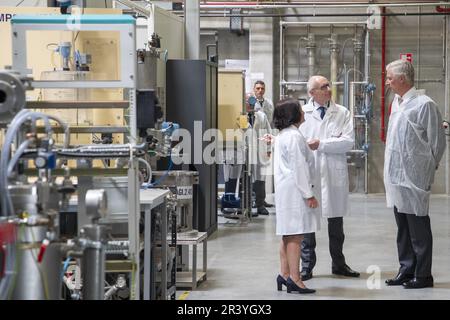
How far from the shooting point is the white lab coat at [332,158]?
515cm

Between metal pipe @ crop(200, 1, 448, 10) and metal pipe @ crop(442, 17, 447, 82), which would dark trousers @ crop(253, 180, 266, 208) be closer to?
metal pipe @ crop(200, 1, 448, 10)

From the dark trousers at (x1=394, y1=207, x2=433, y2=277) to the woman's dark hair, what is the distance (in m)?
1.01

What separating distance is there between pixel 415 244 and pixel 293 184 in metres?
Answer: 0.96

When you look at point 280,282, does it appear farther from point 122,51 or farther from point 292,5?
point 292,5

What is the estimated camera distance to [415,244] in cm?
482

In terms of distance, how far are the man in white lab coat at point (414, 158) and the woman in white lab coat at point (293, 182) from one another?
23.9 inches

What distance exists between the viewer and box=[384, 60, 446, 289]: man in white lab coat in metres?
4.71

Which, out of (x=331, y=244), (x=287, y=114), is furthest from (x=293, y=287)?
(x=287, y=114)

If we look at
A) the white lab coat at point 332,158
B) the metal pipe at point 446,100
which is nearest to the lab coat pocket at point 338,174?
the white lab coat at point 332,158

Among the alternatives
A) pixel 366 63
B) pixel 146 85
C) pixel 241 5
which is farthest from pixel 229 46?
pixel 146 85

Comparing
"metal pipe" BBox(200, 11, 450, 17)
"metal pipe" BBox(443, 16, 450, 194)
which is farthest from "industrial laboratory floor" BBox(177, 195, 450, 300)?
"metal pipe" BBox(200, 11, 450, 17)

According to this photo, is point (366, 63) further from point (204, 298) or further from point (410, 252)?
point (204, 298)

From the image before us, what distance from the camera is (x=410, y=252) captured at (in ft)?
16.3
